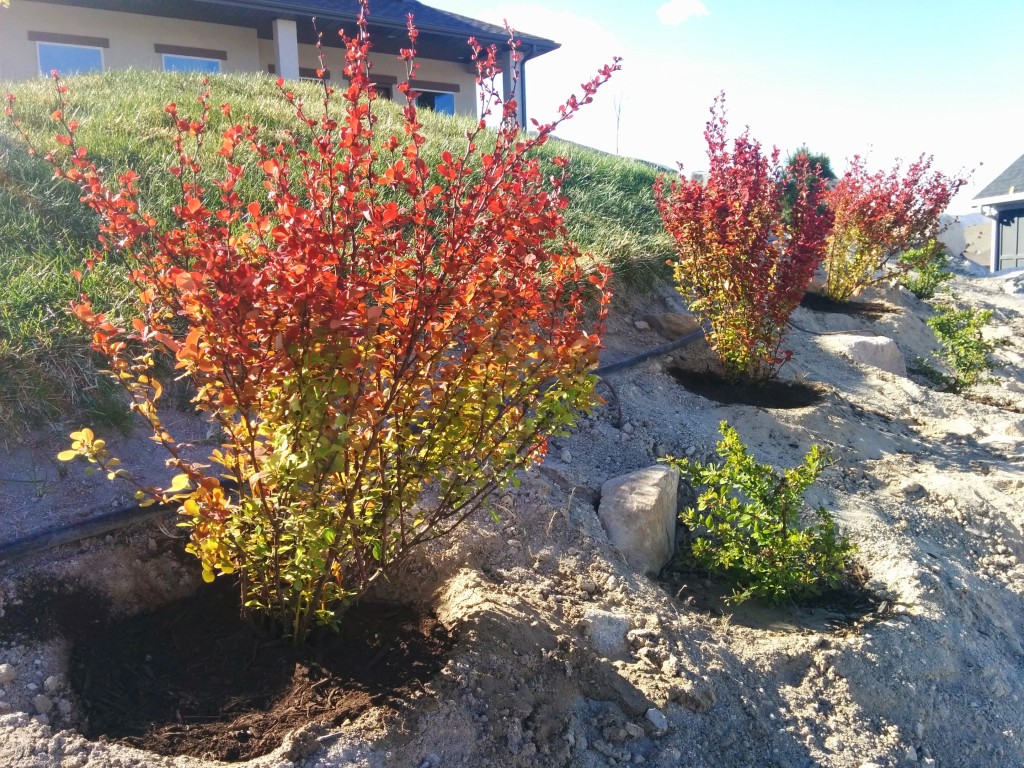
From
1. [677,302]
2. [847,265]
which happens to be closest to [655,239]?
[677,302]

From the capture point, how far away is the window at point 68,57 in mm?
14125

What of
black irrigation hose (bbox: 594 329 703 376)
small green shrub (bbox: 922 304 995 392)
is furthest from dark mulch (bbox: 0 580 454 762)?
small green shrub (bbox: 922 304 995 392)

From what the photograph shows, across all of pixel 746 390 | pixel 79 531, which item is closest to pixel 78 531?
pixel 79 531

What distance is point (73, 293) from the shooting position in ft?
13.5

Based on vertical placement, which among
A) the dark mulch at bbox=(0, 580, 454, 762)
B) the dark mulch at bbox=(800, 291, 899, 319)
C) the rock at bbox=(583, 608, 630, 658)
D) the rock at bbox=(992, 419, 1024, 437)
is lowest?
the rock at bbox=(992, 419, 1024, 437)

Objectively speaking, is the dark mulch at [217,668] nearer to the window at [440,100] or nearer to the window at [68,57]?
the window at [68,57]

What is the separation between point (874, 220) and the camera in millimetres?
10852

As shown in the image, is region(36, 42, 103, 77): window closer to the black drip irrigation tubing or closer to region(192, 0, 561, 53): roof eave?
region(192, 0, 561, 53): roof eave

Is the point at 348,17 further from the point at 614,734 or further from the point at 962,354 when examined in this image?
the point at 614,734

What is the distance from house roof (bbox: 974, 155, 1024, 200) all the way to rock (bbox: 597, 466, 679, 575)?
2298 cm

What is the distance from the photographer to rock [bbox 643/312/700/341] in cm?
676

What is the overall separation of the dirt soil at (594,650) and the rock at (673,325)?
6.62ft

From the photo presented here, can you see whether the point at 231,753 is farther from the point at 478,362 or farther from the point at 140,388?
the point at 478,362

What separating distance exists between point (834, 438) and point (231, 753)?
437 centimetres
